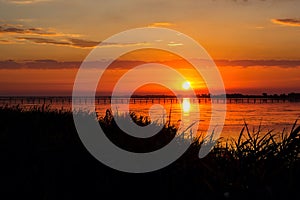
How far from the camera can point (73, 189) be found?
442 inches

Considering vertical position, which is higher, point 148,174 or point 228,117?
point 148,174

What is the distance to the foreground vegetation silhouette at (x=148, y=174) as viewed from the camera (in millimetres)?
8406

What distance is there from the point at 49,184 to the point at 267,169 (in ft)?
15.9

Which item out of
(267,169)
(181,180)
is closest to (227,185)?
(267,169)

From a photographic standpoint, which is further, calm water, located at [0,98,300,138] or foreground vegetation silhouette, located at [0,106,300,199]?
calm water, located at [0,98,300,138]

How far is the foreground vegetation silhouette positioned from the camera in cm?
841

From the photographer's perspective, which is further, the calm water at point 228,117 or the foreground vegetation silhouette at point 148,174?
the calm water at point 228,117

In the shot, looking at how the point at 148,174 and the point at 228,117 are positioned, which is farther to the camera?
the point at 228,117

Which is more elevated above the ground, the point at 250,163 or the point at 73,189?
the point at 250,163

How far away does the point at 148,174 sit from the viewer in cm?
1178

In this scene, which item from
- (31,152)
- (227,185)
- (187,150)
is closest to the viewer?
(227,185)

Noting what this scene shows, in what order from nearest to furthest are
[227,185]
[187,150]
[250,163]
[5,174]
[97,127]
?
[227,185]
[250,163]
[5,174]
[187,150]
[97,127]

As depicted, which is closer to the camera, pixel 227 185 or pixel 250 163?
pixel 227 185

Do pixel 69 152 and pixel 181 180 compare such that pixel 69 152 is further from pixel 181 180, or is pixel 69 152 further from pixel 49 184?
pixel 181 180
